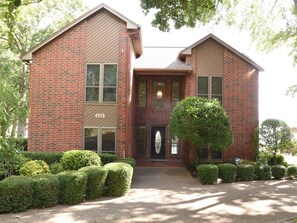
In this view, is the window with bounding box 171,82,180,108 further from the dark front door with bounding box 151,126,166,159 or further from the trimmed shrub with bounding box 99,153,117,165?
the trimmed shrub with bounding box 99,153,117,165

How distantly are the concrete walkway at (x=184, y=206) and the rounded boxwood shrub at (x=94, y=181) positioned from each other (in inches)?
12.5

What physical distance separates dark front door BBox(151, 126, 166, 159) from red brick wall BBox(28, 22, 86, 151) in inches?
229

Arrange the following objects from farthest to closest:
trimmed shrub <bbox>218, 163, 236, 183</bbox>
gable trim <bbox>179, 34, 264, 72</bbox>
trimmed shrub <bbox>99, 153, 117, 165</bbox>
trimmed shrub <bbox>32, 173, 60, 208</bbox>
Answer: gable trim <bbox>179, 34, 264, 72</bbox>, trimmed shrub <bbox>99, 153, 117, 165</bbox>, trimmed shrub <bbox>218, 163, 236, 183</bbox>, trimmed shrub <bbox>32, 173, 60, 208</bbox>

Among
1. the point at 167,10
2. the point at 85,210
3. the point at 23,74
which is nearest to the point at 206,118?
the point at 167,10

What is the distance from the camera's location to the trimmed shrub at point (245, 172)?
13.8 meters

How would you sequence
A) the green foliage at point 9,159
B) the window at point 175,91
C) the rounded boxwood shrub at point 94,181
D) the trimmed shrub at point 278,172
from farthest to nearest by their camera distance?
1. the window at point 175,91
2. the trimmed shrub at point 278,172
3. the green foliage at point 9,159
4. the rounded boxwood shrub at point 94,181

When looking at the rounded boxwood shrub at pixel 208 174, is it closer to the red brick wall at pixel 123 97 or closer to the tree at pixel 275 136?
the red brick wall at pixel 123 97

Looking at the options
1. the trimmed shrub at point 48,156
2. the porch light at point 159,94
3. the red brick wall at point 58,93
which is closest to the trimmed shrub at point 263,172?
the porch light at point 159,94

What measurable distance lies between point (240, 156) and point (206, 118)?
4.54 metres

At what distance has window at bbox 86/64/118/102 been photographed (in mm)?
14992

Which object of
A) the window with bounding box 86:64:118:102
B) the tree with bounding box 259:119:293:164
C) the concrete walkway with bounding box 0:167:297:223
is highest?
the window with bounding box 86:64:118:102

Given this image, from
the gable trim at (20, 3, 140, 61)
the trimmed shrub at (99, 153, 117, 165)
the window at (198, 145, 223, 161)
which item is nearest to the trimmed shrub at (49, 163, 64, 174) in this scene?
the trimmed shrub at (99, 153, 117, 165)

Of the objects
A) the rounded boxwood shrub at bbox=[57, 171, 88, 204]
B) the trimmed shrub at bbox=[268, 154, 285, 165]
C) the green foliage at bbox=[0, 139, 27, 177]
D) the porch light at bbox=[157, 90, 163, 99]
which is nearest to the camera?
the rounded boxwood shrub at bbox=[57, 171, 88, 204]

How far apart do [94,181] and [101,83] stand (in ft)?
20.8
